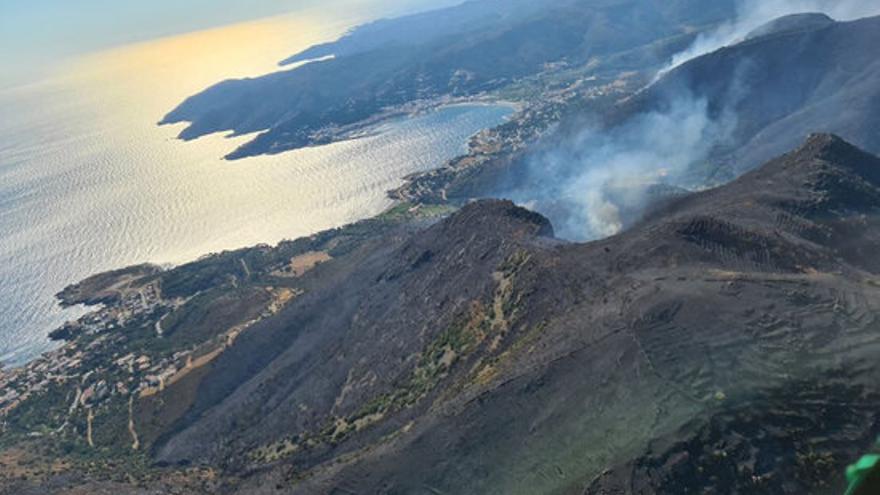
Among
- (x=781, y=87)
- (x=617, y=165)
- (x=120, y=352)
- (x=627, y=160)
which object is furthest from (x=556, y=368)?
(x=781, y=87)

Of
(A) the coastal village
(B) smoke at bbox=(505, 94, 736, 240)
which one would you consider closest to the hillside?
(A) the coastal village

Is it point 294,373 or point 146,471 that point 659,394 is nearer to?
point 294,373

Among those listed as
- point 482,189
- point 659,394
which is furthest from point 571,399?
point 482,189

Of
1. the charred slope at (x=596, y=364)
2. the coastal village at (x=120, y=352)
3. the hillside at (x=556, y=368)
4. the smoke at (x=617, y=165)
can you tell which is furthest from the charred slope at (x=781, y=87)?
the coastal village at (x=120, y=352)

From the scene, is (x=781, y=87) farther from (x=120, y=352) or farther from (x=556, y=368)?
(x=120, y=352)

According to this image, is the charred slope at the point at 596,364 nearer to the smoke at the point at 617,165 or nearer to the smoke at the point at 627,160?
the smoke at the point at 617,165

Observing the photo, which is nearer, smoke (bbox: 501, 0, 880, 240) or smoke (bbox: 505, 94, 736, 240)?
smoke (bbox: 505, 94, 736, 240)

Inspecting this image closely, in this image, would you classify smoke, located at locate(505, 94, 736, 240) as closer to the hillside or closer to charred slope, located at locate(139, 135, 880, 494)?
the hillside
